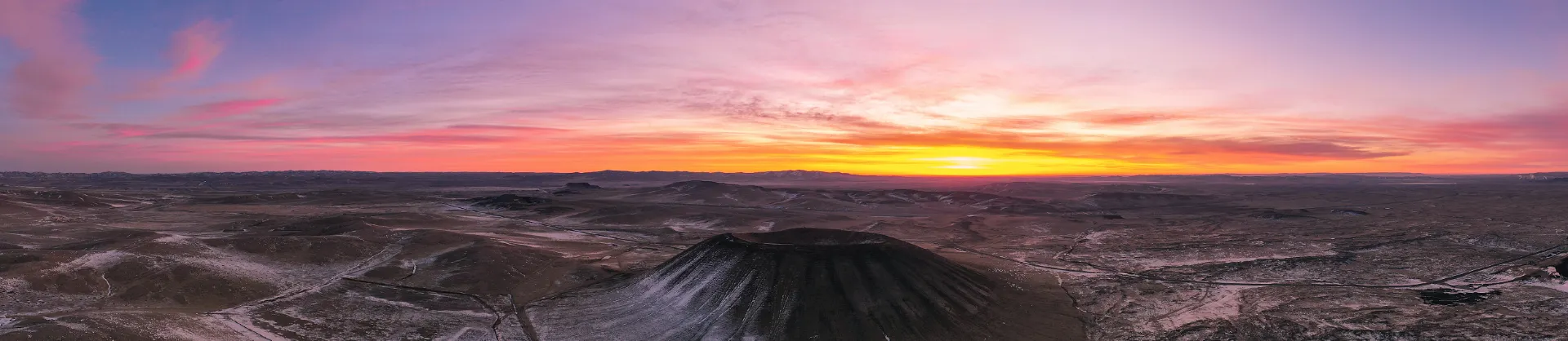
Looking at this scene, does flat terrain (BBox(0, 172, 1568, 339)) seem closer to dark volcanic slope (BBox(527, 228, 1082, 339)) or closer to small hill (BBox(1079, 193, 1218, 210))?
dark volcanic slope (BBox(527, 228, 1082, 339))

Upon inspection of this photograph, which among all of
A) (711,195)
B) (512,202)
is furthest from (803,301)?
(711,195)

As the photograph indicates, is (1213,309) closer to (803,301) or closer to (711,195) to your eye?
(803,301)

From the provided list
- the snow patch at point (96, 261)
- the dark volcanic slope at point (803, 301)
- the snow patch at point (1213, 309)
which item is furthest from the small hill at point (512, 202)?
the snow patch at point (1213, 309)

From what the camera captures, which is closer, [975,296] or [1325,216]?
[975,296]

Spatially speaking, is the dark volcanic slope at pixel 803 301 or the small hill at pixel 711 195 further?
the small hill at pixel 711 195

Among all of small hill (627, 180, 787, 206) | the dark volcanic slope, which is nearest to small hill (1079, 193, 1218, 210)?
small hill (627, 180, 787, 206)

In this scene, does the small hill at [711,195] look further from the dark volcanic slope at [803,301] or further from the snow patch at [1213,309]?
the snow patch at [1213,309]

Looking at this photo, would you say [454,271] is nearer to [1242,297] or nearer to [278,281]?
[278,281]

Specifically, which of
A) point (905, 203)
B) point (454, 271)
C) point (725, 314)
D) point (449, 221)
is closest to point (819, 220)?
point (905, 203)
